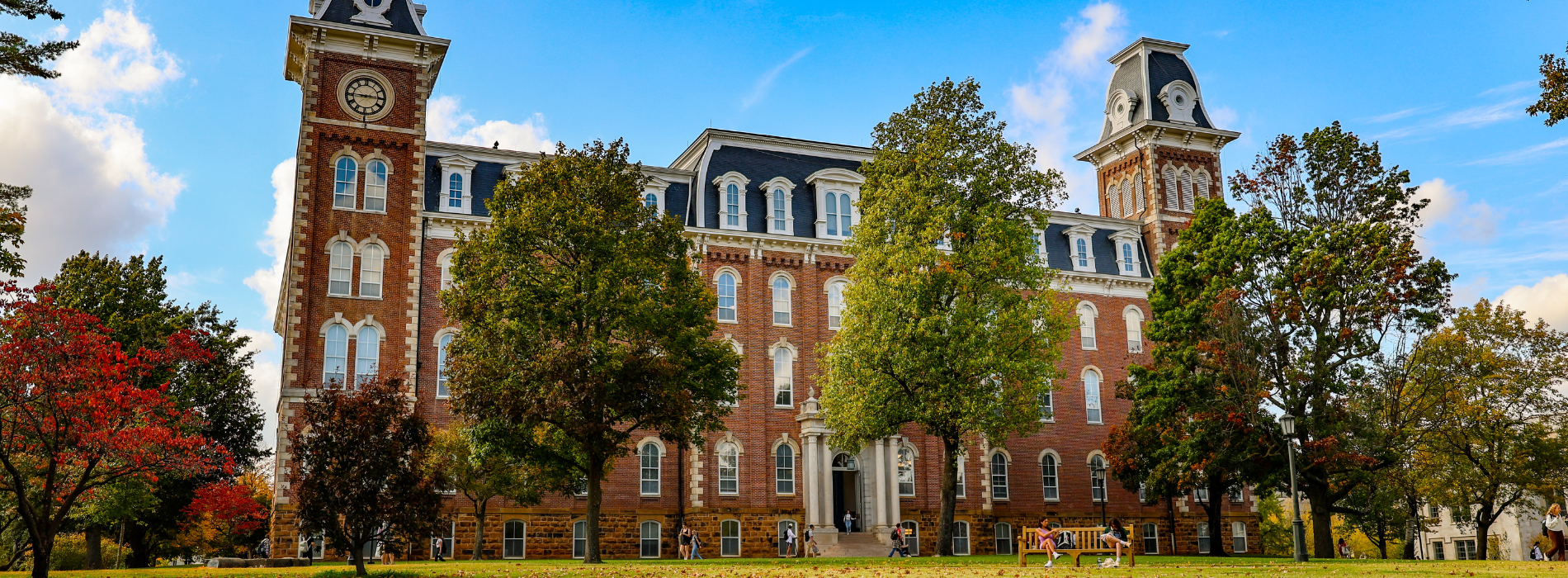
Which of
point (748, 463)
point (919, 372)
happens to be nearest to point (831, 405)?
point (919, 372)

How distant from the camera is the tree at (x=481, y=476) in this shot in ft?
106

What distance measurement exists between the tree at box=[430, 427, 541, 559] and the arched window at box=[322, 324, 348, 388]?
4556mm

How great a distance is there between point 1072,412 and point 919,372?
17550mm

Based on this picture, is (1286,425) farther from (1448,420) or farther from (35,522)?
(35,522)

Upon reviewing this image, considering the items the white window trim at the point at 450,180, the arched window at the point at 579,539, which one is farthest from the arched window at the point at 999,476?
the white window trim at the point at 450,180

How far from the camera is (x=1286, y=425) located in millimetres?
26266

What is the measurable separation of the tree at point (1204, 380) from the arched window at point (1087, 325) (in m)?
8.53

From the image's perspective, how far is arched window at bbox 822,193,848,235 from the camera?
145 feet

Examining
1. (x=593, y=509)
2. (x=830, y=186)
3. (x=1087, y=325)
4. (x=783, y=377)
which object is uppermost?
(x=830, y=186)

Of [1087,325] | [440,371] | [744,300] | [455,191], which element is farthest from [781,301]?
[1087,325]

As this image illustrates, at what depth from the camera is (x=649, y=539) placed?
129ft

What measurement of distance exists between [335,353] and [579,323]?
12.9m

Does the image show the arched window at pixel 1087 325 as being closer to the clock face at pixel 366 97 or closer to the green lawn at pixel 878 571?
the green lawn at pixel 878 571

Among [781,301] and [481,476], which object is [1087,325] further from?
[481,476]
